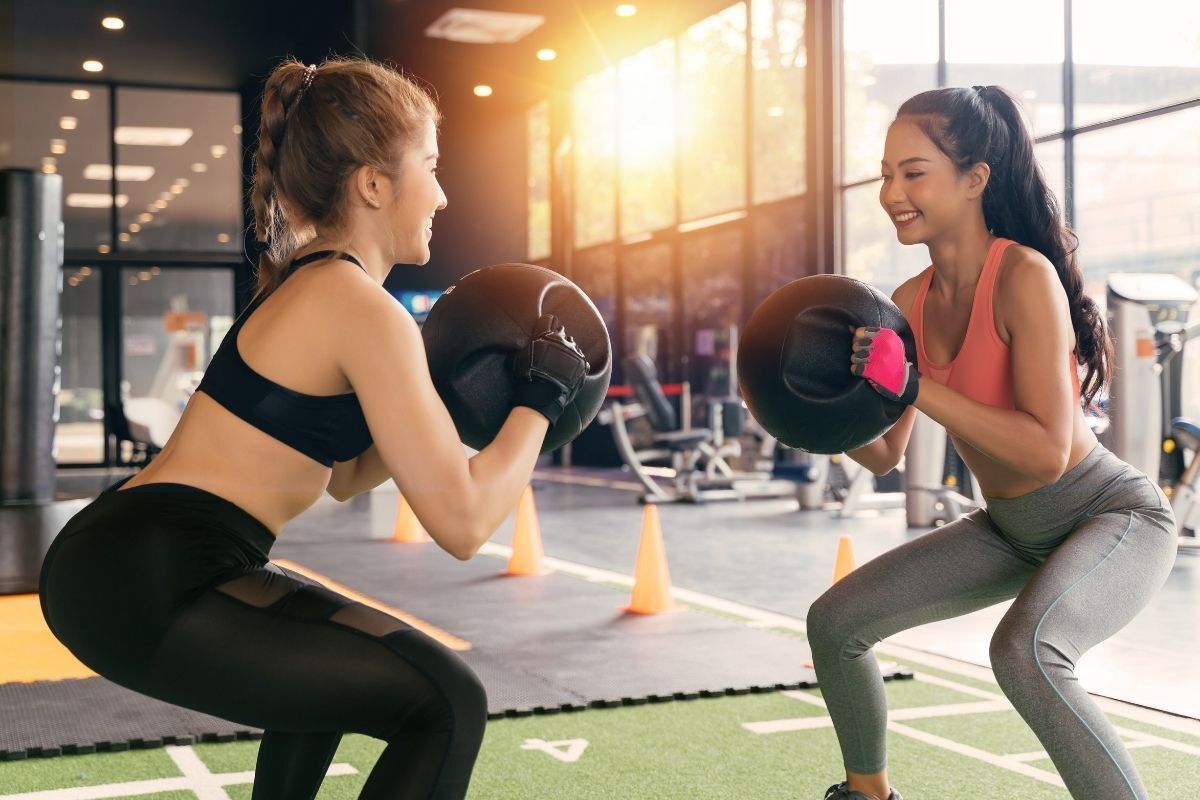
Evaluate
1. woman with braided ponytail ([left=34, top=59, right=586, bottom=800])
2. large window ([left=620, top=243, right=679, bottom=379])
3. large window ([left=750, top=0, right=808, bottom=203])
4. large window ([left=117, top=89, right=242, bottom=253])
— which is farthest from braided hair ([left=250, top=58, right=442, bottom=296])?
large window ([left=117, top=89, right=242, bottom=253])

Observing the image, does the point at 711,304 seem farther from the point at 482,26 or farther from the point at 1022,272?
the point at 1022,272

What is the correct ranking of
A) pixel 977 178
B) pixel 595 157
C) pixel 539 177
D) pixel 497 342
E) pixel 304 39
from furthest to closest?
pixel 539 177 → pixel 595 157 → pixel 304 39 → pixel 977 178 → pixel 497 342

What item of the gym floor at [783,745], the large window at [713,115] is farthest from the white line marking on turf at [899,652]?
the large window at [713,115]

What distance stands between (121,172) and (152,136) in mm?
520

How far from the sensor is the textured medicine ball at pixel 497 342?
6.27 feet

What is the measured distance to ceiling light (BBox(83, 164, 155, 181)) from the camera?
13203 millimetres

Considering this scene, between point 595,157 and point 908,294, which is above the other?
point 595,157

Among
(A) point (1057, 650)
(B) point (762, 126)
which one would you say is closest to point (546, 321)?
(A) point (1057, 650)

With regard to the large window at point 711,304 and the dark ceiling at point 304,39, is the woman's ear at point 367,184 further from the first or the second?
the large window at point 711,304

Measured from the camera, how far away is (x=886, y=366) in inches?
82.1

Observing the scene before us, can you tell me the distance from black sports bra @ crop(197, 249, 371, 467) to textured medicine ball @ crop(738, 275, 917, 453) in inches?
32.9

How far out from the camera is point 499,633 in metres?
4.57

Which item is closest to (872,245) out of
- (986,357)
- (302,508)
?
(986,357)

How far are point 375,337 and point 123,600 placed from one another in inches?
17.7
